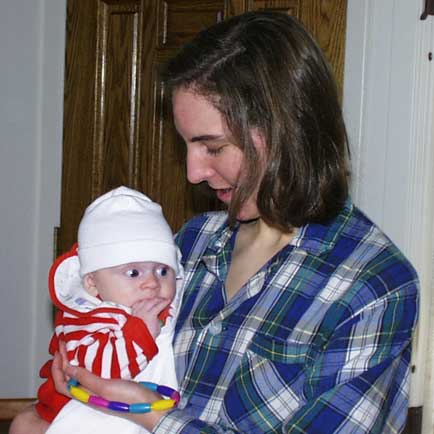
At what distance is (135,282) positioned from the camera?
158 cm

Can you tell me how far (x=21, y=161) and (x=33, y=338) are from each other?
673mm

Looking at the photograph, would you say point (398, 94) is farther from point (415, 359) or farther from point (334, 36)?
point (415, 359)

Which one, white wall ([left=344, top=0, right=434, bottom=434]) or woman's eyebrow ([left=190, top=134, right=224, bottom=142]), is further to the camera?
white wall ([left=344, top=0, right=434, bottom=434])

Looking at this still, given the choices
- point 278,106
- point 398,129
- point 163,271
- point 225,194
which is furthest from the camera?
point 398,129

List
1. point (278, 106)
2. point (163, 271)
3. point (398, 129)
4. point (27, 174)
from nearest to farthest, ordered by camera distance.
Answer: point (278, 106) → point (163, 271) → point (398, 129) → point (27, 174)

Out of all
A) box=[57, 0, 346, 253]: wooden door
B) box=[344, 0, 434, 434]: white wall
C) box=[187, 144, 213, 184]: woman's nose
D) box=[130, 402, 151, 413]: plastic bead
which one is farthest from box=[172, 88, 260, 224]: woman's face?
box=[57, 0, 346, 253]: wooden door

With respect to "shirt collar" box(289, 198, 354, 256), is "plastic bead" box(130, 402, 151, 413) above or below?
below

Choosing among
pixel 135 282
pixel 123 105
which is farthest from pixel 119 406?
pixel 123 105

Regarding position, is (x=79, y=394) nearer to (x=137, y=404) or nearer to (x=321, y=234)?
(x=137, y=404)

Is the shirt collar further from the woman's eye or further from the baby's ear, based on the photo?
the baby's ear

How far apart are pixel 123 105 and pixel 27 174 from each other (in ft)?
1.57

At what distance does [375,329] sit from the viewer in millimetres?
1297

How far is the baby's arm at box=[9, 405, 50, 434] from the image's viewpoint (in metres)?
1.59

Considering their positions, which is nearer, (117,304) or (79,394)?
(79,394)
